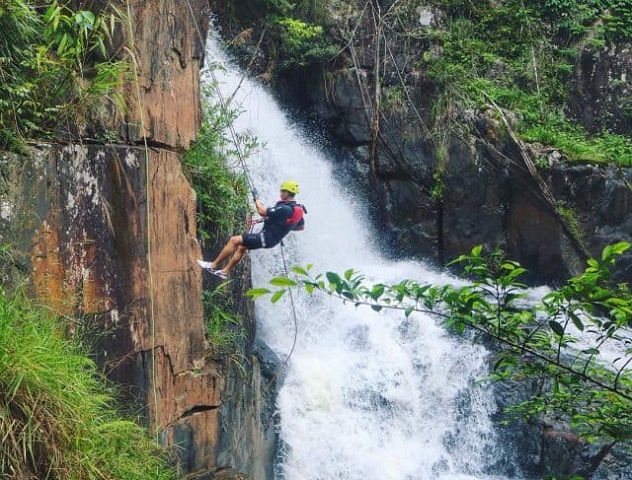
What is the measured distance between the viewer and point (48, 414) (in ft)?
12.4

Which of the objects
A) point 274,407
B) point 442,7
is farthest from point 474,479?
point 442,7

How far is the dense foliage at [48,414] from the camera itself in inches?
142

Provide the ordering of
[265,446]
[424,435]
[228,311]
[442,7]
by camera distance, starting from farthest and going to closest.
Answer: [442,7] < [424,435] < [265,446] < [228,311]

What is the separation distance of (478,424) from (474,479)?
0.77 metres

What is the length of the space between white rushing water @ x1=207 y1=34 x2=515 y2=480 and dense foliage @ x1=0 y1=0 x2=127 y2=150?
434 cm

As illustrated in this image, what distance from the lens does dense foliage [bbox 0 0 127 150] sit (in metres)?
4.70

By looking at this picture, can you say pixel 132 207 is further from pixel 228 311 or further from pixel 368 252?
pixel 368 252

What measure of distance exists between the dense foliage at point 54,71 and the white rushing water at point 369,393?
4343mm

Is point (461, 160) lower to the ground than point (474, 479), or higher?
higher

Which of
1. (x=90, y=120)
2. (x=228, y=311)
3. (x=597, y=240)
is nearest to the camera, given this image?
(x=90, y=120)

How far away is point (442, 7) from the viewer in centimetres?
1451

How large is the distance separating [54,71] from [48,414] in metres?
2.44

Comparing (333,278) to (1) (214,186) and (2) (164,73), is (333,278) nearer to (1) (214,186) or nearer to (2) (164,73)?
(2) (164,73)

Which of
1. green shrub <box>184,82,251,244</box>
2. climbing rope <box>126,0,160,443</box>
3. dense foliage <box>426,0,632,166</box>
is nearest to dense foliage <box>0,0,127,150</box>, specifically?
climbing rope <box>126,0,160,443</box>
